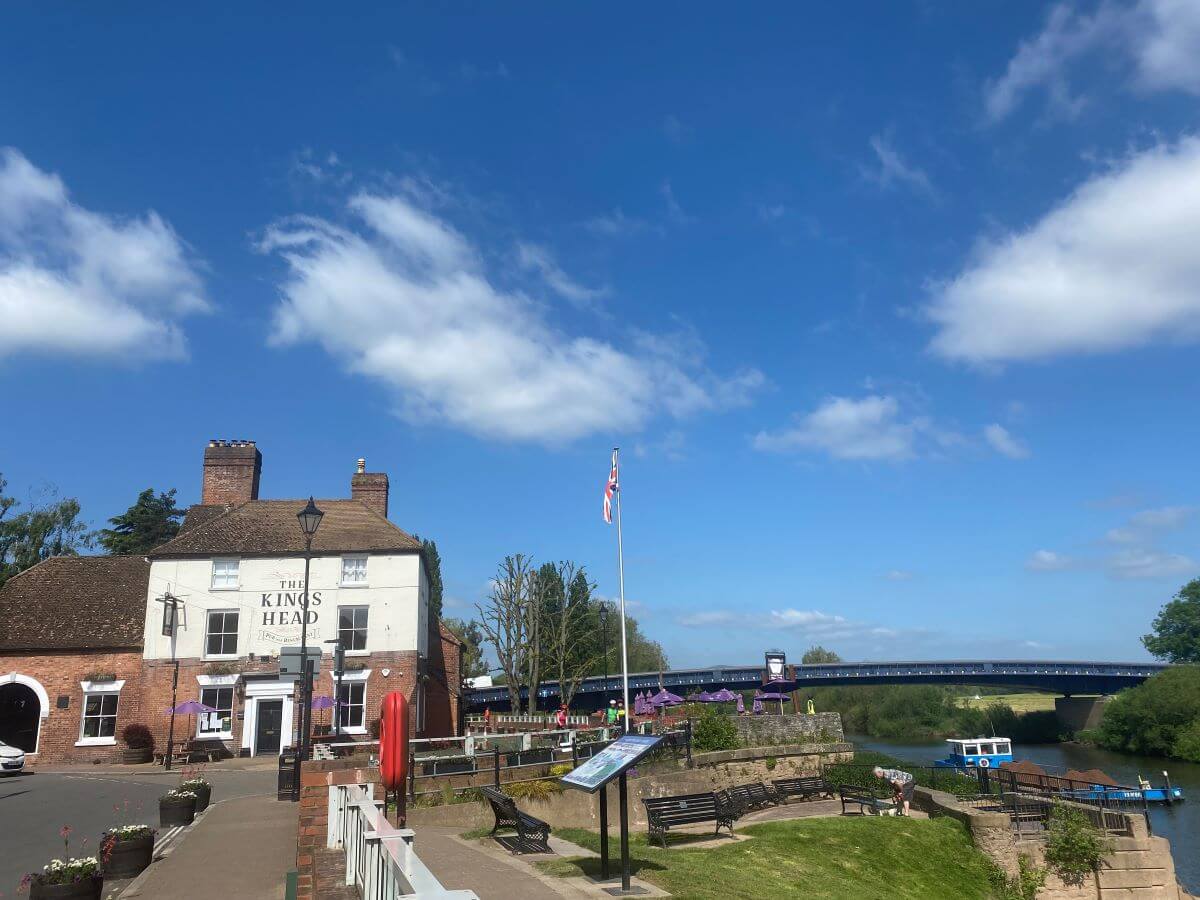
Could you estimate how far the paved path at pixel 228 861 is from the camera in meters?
Answer: 10.6

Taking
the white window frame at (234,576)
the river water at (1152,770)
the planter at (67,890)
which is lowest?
the river water at (1152,770)

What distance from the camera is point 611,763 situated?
10641mm

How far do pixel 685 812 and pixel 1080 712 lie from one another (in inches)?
2820

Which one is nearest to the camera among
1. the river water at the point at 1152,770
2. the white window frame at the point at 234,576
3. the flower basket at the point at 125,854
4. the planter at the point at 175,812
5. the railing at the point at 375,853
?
the railing at the point at 375,853

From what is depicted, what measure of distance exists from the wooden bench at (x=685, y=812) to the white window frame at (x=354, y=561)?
22548mm

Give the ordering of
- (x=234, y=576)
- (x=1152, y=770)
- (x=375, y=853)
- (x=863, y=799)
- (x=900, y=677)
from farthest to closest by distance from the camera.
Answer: (x=900, y=677) < (x=1152, y=770) < (x=234, y=576) < (x=863, y=799) < (x=375, y=853)

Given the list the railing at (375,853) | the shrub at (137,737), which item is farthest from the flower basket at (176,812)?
the shrub at (137,737)

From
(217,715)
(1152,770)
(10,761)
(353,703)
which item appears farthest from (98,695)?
(1152,770)

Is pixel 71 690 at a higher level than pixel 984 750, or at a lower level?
higher

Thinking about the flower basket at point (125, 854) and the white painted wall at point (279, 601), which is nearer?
the flower basket at point (125, 854)

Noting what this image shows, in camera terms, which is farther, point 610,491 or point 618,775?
point 610,491

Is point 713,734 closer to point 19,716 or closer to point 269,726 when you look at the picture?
point 269,726

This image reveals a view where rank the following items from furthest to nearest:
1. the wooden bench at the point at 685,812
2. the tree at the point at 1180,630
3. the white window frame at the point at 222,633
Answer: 1. the tree at the point at 1180,630
2. the white window frame at the point at 222,633
3. the wooden bench at the point at 685,812

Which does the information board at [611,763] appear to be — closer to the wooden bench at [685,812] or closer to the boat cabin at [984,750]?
the wooden bench at [685,812]
